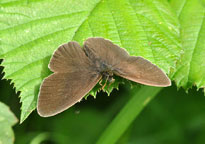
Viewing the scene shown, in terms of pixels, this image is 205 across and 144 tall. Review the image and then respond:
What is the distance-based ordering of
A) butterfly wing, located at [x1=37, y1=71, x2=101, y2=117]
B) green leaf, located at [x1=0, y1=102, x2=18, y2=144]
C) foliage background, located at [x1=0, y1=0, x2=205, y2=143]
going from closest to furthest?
butterfly wing, located at [x1=37, y1=71, x2=101, y2=117] < foliage background, located at [x1=0, y1=0, x2=205, y2=143] < green leaf, located at [x1=0, y1=102, x2=18, y2=144]

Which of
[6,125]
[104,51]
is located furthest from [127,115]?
[6,125]

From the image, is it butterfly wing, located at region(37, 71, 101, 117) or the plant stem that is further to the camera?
the plant stem

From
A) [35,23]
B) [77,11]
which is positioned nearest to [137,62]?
[77,11]

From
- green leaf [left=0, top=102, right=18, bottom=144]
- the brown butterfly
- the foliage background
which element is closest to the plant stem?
the foliage background

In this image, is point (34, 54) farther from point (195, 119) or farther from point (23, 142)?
point (195, 119)

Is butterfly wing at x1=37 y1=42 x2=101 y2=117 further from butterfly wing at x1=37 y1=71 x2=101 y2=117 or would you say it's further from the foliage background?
the foliage background

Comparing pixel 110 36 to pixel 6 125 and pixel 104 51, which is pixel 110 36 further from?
pixel 6 125

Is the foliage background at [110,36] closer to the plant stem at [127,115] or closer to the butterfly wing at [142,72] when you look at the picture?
the plant stem at [127,115]

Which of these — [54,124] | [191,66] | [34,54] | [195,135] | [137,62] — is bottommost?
[195,135]
